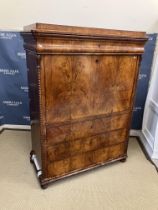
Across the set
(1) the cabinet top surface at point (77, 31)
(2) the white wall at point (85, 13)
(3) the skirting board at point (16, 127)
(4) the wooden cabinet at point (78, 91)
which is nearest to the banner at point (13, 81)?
(3) the skirting board at point (16, 127)

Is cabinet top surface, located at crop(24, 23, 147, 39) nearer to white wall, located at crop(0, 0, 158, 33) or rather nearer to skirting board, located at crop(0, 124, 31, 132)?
white wall, located at crop(0, 0, 158, 33)

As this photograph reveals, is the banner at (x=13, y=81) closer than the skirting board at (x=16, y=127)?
Yes

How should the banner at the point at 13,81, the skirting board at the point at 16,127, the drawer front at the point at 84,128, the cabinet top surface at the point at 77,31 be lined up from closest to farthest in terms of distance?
the cabinet top surface at the point at 77,31 → the drawer front at the point at 84,128 → the banner at the point at 13,81 → the skirting board at the point at 16,127

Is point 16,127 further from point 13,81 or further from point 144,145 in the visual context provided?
point 144,145

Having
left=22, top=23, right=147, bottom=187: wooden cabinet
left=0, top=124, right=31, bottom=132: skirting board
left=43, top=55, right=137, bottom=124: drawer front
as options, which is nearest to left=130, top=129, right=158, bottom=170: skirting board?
left=22, top=23, right=147, bottom=187: wooden cabinet

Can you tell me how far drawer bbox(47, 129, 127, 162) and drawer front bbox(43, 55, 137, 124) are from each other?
0.78ft

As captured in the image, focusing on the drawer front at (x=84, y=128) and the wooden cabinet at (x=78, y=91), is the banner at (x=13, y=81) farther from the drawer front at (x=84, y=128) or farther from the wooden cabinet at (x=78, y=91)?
the drawer front at (x=84, y=128)

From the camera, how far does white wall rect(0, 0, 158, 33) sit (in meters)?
2.07

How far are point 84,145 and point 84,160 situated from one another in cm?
17

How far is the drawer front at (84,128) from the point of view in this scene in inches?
60.6

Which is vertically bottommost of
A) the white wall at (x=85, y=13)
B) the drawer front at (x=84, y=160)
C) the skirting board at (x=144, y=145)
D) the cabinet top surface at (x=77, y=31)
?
the skirting board at (x=144, y=145)

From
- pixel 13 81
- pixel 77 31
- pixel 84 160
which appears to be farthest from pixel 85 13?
pixel 84 160

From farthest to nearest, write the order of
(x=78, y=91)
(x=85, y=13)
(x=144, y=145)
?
(x=144, y=145)
(x=85, y=13)
(x=78, y=91)

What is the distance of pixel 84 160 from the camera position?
1.77 m
